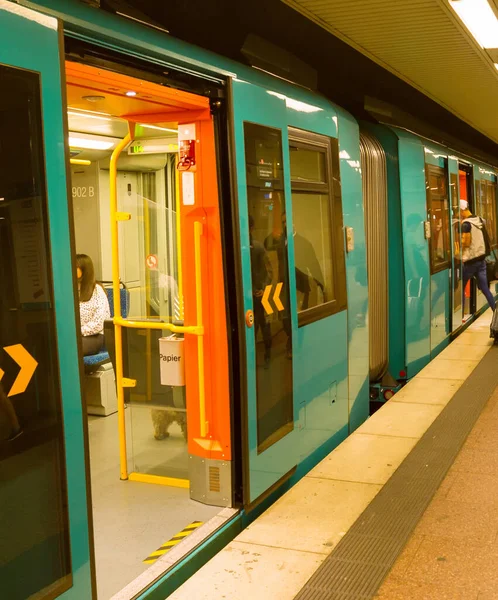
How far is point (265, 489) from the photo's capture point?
4070mm

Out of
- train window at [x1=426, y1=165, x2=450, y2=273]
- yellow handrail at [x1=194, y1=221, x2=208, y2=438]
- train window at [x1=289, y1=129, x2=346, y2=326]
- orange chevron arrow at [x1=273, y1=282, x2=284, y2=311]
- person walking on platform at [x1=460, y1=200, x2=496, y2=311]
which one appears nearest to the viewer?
yellow handrail at [x1=194, y1=221, x2=208, y2=438]

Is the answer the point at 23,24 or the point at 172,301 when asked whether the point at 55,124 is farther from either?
the point at 172,301

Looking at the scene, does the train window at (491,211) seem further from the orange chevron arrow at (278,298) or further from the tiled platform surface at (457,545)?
the orange chevron arrow at (278,298)

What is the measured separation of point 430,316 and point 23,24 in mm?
6451

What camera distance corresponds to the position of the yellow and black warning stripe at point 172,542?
353cm

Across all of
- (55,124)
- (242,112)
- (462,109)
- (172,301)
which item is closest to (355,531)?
(172,301)

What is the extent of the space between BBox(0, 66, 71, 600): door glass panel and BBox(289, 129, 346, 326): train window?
2319 mm

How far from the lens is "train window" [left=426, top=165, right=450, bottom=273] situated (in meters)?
8.08

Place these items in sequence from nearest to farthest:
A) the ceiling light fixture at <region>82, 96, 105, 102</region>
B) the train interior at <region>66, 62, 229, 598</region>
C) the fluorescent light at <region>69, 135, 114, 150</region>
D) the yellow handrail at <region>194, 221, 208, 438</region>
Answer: the ceiling light fixture at <region>82, 96, 105, 102</region>, the train interior at <region>66, 62, 229, 598</region>, the yellow handrail at <region>194, 221, 208, 438</region>, the fluorescent light at <region>69, 135, 114, 150</region>

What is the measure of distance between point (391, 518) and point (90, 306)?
329 centimetres

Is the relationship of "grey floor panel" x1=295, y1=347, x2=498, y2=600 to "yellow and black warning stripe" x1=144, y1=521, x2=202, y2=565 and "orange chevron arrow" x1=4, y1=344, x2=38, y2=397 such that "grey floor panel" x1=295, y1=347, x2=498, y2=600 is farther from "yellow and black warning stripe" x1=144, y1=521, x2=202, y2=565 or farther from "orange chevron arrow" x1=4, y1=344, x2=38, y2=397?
"orange chevron arrow" x1=4, y1=344, x2=38, y2=397

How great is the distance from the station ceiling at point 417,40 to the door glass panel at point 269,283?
144cm

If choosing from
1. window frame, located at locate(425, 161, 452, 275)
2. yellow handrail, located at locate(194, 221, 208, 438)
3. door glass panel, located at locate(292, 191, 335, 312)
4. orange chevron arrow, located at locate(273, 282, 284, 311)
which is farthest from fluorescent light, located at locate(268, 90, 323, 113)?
window frame, located at locate(425, 161, 452, 275)

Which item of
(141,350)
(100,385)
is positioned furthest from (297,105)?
(100,385)
